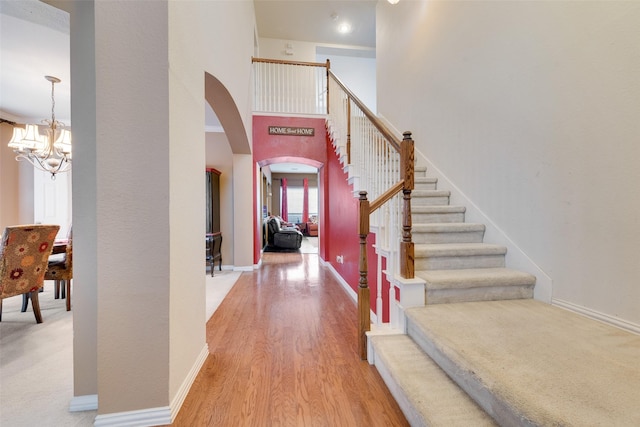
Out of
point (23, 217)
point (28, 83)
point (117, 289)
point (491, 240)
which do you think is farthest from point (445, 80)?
point (23, 217)

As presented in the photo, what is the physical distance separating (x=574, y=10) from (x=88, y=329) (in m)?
3.65

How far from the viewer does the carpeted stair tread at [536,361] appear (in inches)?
35.2

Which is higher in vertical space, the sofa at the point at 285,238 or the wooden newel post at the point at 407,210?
the wooden newel post at the point at 407,210

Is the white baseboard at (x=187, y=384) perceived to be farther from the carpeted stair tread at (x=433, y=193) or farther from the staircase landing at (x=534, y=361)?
the carpeted stair tread at (x=433, y=193)

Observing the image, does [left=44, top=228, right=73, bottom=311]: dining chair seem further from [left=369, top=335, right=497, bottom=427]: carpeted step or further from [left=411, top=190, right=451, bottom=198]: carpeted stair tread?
[left=411, top=190, right=451, bottom=198]: carpeted stair tread

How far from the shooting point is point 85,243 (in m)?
1.40

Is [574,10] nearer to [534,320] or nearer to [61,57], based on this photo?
[534,320]

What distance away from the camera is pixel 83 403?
1.43 metres

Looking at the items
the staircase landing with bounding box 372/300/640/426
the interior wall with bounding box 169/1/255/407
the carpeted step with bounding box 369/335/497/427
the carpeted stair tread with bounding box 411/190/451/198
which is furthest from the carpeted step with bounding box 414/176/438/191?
the interior wall with bounding box 169/1/255/407

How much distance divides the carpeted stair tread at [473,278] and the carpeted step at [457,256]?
0.07 m

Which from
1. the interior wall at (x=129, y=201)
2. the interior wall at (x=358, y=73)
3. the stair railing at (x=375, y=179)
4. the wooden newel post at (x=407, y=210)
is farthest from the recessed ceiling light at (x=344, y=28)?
the interior wall at (x=129, y=201)

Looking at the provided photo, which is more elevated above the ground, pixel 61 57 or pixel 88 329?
pixel 61 57

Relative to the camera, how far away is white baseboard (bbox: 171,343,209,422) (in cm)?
135

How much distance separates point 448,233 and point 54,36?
14.6 feet
